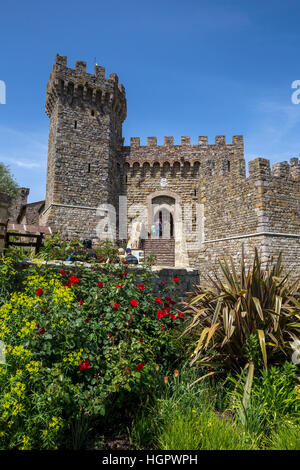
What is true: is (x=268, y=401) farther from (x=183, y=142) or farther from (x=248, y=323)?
(x=183, y=142)

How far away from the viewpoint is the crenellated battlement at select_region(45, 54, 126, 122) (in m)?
14.6

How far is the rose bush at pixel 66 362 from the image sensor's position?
2.27 metres

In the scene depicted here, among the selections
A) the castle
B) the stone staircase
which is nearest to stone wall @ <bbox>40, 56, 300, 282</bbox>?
the castle

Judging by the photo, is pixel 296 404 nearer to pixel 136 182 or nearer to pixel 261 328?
pixel 261 328

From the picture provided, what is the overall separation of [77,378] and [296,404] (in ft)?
7.44

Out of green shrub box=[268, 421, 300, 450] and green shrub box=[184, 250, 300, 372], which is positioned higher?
green shrub box=[184, 250, 300, 372]

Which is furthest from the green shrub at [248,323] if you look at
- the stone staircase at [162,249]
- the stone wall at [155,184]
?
the stone staircase at [162,249]

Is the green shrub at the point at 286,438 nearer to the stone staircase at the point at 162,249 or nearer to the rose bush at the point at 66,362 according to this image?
the rose bush at the point at 66,362

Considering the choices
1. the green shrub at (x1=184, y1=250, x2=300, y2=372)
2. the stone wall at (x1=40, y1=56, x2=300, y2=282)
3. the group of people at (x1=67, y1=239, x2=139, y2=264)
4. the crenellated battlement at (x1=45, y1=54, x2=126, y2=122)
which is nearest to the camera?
the green shrub at (x1=184, y1=250, x2=300, y2=372)

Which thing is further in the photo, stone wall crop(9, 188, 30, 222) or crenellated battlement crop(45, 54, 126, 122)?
stone wall crop(9, 188, 30, 222)

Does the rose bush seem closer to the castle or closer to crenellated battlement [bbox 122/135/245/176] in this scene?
the castle

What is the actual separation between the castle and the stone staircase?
57mm
